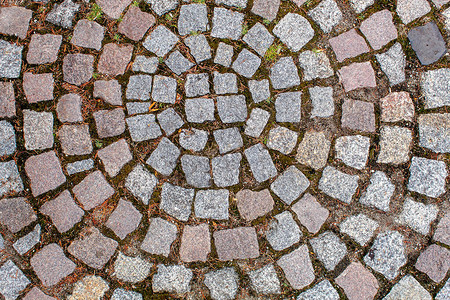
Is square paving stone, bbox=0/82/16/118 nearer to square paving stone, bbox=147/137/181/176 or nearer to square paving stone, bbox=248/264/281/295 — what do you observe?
square paving stone, bbox=147/137/181/176

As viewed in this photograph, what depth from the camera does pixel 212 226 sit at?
2.88m

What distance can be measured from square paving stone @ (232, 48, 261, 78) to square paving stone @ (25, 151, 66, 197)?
6.01ft

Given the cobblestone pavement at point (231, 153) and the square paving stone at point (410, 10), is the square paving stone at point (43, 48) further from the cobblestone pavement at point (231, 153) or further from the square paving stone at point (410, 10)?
the square paving stone at point (410, 10)

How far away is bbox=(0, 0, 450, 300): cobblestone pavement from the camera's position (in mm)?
2850

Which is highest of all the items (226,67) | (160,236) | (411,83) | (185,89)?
(411,83)

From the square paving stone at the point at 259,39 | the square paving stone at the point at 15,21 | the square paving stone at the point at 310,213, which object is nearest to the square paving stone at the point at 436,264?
the square paving stone at the point at 310,213

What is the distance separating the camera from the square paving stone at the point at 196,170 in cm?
288

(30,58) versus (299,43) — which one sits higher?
(299,43)

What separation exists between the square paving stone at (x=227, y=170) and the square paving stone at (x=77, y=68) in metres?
1.44

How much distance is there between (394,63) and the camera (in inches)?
114

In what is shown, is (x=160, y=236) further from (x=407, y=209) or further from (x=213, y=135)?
(x=407, y=209)

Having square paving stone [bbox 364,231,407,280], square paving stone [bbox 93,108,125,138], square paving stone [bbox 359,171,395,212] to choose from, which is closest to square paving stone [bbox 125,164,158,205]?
square paving stone [bbox 93,108,125,138]

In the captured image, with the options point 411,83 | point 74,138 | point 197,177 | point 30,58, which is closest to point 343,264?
point 197,177

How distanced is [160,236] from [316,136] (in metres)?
1.66
